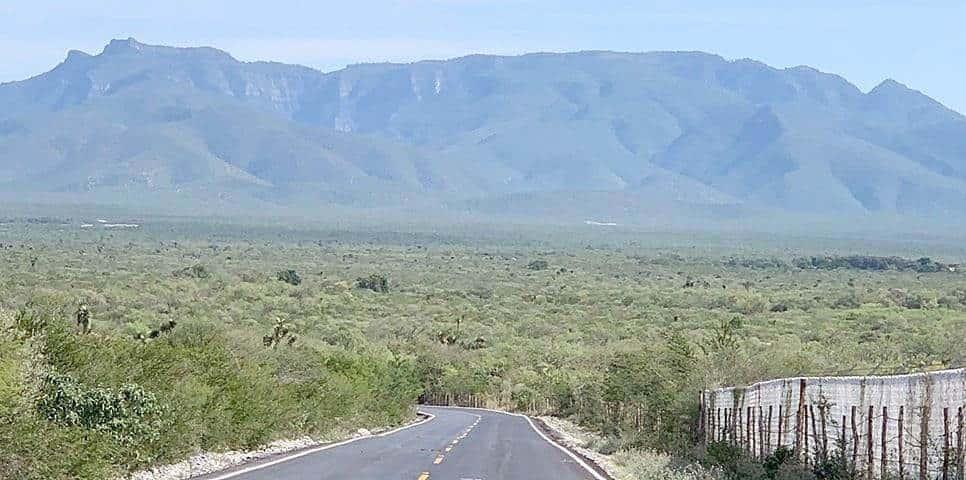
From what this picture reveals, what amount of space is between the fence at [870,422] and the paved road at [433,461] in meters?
3.53

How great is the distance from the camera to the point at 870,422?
1653 cm

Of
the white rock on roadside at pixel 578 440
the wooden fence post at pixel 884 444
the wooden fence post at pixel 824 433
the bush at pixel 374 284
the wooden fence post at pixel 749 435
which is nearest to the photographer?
the wooden fence post at pixel 884 444

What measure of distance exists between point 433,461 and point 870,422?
1122cm

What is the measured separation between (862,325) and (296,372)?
148ft

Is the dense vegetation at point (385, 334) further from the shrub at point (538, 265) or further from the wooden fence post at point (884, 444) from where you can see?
the wooden fence post at point (884, 444)

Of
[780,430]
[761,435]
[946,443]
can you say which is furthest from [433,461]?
[946,443]

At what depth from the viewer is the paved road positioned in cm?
2227

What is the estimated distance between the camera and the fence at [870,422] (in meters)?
14.8

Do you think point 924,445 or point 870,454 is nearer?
point 924,445

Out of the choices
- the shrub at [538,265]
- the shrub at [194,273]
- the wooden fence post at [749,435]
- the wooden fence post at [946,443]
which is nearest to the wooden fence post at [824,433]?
the wooden fence post at [946,443]

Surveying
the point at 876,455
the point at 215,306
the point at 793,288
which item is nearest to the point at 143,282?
the point at 215,306

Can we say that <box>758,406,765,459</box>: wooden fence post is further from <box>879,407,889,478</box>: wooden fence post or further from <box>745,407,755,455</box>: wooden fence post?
<box>879,407,889,478</box>: wooden fence post

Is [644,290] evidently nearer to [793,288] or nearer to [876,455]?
[793,288]

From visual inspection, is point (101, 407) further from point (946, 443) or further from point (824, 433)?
point (946, 443)
